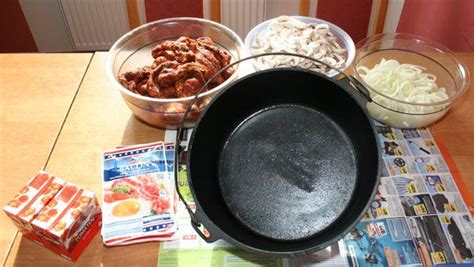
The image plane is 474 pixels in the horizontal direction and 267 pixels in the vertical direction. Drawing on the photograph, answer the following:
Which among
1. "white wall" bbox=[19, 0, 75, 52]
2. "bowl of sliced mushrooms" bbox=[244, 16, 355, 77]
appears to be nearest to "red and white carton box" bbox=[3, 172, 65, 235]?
"bowl of sliced mushrooms" bbox=[244, 16, 355, 77]

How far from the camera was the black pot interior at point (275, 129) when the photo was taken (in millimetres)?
627

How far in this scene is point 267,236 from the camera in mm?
653

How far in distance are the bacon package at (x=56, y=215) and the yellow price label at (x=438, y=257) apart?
2.01ft

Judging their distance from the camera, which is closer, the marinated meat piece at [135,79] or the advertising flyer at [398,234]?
the advertising flyer at [398,234]

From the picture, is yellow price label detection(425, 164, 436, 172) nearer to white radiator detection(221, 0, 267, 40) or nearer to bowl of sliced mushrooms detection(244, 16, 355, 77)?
bowl of sliced mushrooms detection(244, 16, 355, 77)

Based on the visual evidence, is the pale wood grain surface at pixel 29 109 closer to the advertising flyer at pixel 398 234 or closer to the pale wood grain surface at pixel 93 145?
the pale wood grain surface at pixel 93 145

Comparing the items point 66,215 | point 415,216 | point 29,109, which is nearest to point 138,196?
point 66,215

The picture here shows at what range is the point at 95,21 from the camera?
69.5 inches

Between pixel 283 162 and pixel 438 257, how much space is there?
12.6 inches

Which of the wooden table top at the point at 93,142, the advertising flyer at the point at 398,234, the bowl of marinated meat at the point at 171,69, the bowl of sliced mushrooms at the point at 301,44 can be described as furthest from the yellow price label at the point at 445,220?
the bowl of marinated meat at the point at 171,69

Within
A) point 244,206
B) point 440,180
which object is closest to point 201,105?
point 244,206

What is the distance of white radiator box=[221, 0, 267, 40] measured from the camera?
5.42 ft

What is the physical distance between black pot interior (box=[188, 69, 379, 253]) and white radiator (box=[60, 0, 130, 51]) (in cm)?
112

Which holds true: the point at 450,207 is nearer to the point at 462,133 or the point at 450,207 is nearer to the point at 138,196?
the point at 462,133
